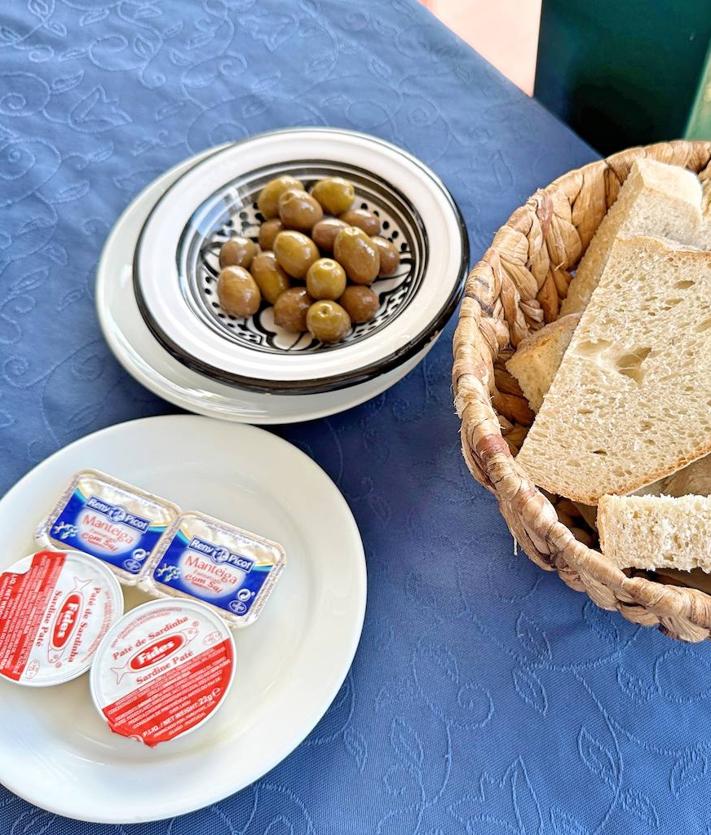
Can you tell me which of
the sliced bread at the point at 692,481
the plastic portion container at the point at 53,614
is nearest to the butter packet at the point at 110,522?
the plastic portion container at the point at 53,614

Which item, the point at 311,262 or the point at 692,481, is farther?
the point at 311,262

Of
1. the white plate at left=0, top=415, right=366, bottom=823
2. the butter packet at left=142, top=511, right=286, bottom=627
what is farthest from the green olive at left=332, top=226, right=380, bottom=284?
the butter packet at left=142, top=511, right=286, bottom=627

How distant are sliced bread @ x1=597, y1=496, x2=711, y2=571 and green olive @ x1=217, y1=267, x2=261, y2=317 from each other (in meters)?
0.47

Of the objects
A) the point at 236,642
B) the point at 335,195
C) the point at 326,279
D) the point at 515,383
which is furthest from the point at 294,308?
the point at 236,642

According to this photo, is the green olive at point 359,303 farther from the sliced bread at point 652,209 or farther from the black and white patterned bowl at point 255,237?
the sliced bread at point 652,209

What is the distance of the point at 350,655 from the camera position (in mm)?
643

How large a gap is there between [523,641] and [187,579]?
32 centimetres

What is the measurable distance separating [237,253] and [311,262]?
9 centimetres

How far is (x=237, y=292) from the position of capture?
33.4 inches

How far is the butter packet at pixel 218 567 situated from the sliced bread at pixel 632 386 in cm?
26

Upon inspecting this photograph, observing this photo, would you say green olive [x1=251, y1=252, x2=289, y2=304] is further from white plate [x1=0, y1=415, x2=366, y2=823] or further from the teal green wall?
the teal green wall

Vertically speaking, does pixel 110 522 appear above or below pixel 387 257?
below

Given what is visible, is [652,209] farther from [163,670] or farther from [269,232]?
[163,670]

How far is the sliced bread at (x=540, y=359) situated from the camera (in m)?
0.70
